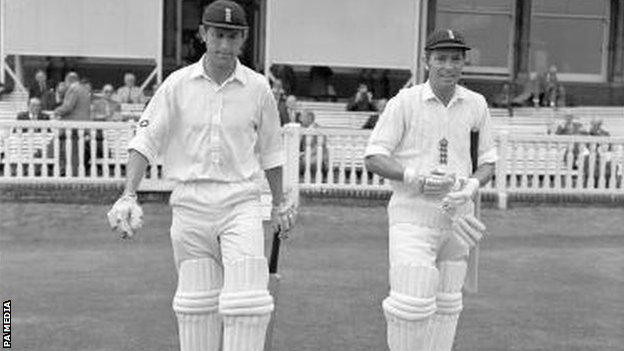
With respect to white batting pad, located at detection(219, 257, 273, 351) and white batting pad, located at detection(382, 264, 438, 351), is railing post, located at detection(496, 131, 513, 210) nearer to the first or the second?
white batting pad, located at detection(382, 264, 438, 351)

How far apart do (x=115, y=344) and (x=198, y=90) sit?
2.15m

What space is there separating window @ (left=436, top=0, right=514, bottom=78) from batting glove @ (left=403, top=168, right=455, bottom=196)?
17.0 meters

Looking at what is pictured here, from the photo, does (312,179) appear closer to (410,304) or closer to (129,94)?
(129,94)

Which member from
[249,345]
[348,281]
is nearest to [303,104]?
[348,281]

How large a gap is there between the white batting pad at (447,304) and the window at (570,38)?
1738cm

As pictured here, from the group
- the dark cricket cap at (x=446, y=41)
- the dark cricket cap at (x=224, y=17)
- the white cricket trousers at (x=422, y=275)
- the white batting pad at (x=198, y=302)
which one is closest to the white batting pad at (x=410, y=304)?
the white cricket trousers at (x=422, y=275)

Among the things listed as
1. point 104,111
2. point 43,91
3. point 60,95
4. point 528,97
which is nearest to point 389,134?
point 104,111

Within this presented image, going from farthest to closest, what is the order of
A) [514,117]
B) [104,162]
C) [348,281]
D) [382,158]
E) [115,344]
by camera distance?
[514,117] < [104,162] < [348,281] < [115,344] < [382,158]

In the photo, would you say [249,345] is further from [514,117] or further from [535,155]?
[514,117]

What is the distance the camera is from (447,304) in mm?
6004

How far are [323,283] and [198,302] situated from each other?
12.3 ft

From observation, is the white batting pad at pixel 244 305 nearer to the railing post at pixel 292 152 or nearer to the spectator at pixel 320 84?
the railing post at pixel 292 152

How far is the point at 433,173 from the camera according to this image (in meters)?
5.82

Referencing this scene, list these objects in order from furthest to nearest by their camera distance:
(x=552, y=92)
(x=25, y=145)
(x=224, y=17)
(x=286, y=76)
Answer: (x=552, y=92) < (x=286, y=76) < (x=25, y=145) < (x=224, y=17)
